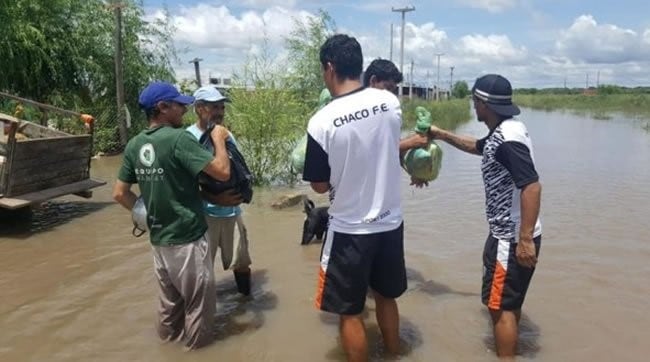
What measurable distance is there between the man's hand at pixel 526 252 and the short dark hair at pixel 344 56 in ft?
4.36

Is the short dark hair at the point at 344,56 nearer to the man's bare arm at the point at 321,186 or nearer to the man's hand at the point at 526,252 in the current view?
the man's bare arm at the point at 321,186

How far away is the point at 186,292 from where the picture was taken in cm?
370

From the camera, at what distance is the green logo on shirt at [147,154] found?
11.3 ft

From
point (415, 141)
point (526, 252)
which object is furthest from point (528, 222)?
point (415, 141)

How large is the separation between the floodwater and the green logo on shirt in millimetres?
1355

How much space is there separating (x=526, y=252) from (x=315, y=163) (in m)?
1.31

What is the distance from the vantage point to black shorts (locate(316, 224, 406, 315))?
3.09 metres

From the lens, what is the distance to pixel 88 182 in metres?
8.21

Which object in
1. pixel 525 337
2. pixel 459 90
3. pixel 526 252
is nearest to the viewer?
pixel 526 252

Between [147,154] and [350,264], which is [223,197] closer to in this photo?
[147,154]

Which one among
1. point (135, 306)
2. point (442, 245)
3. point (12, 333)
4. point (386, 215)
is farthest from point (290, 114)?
point (386, 215)

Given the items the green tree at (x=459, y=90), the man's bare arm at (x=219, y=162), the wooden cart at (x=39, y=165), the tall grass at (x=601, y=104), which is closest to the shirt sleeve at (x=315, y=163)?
the man's bare arm at (x=219, y=162)

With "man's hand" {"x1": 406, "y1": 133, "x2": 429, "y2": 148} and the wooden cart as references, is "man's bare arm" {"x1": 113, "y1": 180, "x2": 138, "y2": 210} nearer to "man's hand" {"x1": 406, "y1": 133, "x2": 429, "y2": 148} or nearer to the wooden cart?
"man's hand" {"x1": 406, "y1": 133, "x2": 429, "y2": 148}

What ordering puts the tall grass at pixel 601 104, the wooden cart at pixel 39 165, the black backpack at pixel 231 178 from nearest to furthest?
1. the black backpack at pixel 231 178
2. the wooden cart at pixel 39 165
3. the tall grass at pixel 601 104
